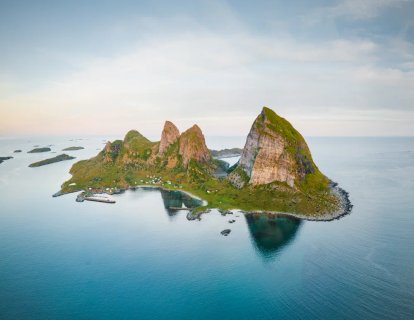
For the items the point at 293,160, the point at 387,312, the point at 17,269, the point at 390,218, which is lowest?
the point at 17,269

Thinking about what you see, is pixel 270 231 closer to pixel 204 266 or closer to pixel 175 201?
pixel 204 266

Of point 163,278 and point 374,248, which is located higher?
point 374,248

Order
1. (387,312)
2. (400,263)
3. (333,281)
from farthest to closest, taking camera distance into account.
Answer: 1. (400,263)
2. (333,281)
3. (387,312)

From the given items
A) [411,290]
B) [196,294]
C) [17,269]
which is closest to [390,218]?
[411,290]

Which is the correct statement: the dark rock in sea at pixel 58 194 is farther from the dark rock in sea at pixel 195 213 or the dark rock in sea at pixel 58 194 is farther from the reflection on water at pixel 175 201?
the dark rock in sea at pixel 195 213

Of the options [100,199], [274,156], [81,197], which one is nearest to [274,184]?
[274,156]

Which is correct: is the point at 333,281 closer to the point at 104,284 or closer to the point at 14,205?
the point at 104,284
